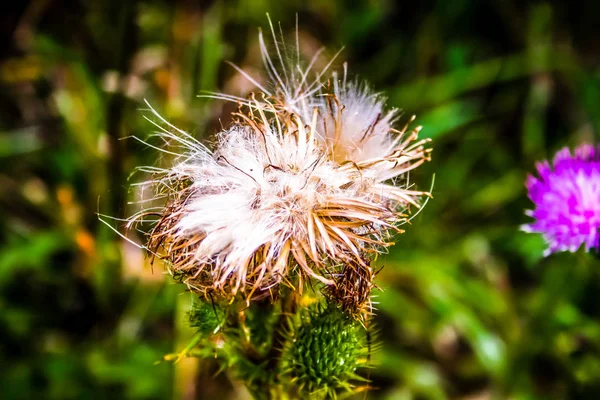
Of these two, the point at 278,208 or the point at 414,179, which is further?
the point at 414,179

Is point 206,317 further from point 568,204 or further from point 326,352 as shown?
point 568,204

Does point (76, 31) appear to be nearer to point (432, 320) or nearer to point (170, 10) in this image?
point (170, 10)

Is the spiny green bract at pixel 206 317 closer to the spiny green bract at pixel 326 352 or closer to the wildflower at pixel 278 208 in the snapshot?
the wildflower at pixel 278 208

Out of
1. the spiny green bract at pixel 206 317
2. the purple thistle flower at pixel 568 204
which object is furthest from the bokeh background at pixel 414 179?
the spiny green bract at pixel 206 317

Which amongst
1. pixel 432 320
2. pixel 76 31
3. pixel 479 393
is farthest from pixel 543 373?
pixel 76 31

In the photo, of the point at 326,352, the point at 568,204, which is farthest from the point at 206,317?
the point at 568,204

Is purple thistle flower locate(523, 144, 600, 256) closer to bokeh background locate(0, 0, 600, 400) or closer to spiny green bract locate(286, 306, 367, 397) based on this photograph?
bokeh background locate(0, 0, 600, 400)
